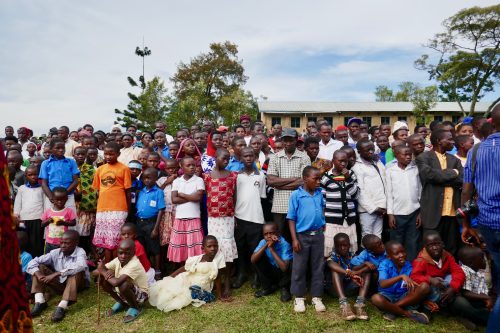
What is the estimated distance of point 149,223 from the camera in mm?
5270

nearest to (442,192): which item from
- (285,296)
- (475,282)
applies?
(475,282)

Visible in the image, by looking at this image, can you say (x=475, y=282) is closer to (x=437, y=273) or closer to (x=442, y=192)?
(x=437, y=273)

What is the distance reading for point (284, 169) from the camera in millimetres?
4977

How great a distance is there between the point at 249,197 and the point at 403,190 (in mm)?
1953

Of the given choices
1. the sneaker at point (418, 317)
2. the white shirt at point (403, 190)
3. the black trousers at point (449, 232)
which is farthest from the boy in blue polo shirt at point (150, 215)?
the black trousers at point (449, 232)

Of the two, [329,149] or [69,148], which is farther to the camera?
[69,148]

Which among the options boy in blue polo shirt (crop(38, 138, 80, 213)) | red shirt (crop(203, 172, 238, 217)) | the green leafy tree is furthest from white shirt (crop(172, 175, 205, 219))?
the green leafy tree

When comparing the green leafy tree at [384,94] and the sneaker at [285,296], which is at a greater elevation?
the green leafy tree at [384,94]

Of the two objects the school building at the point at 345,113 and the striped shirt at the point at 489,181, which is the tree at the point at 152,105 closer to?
the school building at the point at 345,113

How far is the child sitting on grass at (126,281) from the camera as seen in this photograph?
167 inches

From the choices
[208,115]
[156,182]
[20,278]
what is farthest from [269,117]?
[20,278]

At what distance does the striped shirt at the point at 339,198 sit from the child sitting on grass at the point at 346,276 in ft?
0.81

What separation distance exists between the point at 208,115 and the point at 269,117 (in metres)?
7.25

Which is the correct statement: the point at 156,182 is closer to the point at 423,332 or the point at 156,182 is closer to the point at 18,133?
the point at 423,332
